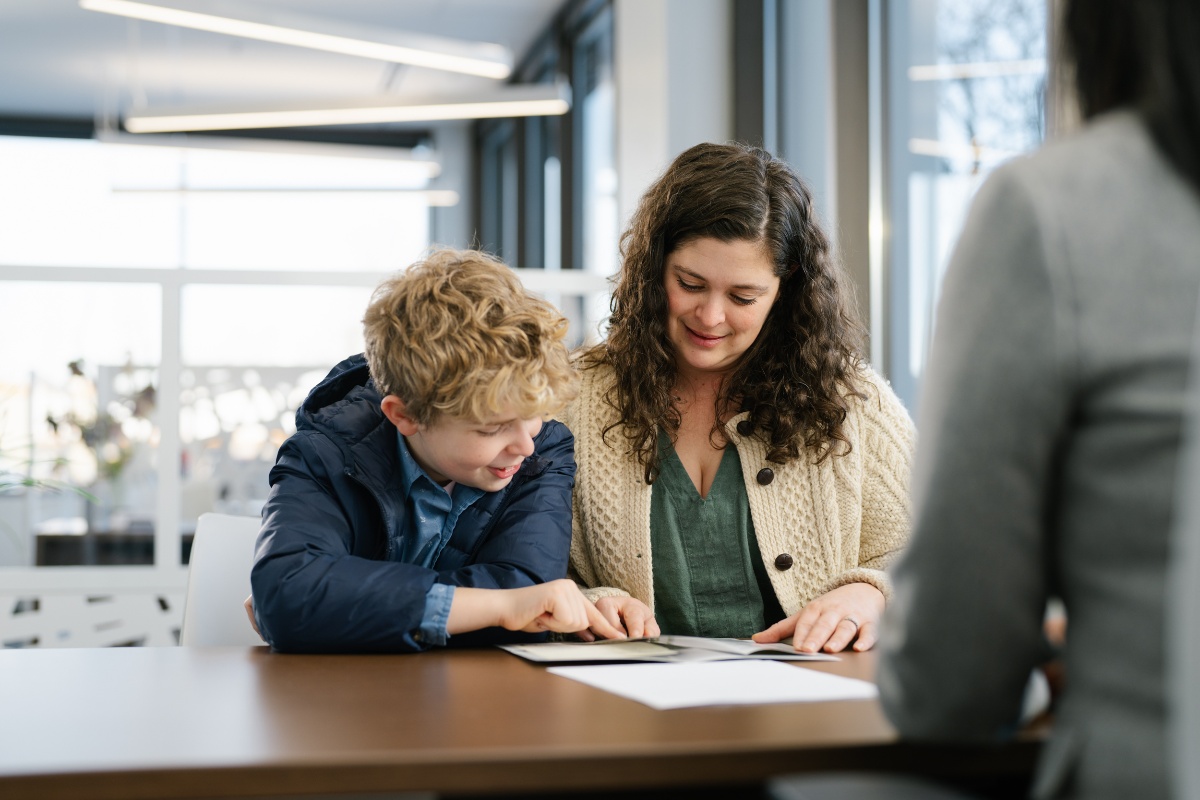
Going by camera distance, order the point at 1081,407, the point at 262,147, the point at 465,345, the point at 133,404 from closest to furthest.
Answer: the point at 1081,407 → the point at 465,345 → the point at 133,404 → the point at 262,147

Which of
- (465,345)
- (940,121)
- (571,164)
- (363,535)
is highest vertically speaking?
(571,164)

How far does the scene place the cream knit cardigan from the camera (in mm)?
1703

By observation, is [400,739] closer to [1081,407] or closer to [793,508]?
[1081,407]

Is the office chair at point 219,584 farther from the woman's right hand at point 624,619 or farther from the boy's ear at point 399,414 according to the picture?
the woman's right hand at point 624,619

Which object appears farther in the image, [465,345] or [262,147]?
[262,147]

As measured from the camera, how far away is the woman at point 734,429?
170cm

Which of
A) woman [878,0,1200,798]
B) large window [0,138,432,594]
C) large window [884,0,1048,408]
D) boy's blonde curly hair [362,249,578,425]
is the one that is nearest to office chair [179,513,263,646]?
boy's blonde curly hair [362,249,578,425]

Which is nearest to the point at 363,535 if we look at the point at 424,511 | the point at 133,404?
the point at 424,511

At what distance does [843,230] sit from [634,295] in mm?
1348

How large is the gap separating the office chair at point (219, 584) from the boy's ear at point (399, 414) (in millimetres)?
447

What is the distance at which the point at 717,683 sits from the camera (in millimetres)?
1071

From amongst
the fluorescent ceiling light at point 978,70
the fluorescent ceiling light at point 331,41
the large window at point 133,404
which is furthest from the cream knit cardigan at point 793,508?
the fluorescent ceiling light at point 331,41

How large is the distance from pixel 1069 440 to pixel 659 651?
65 centimetres

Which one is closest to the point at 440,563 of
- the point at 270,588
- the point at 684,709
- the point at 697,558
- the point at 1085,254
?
the point at 270,588
